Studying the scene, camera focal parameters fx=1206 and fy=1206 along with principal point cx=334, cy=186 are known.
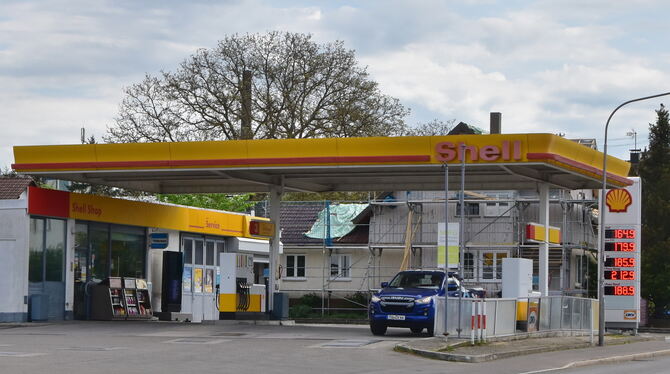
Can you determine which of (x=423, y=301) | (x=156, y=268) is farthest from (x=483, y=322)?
(x=156, y=268)

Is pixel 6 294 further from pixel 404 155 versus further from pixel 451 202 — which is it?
pixel 451 202

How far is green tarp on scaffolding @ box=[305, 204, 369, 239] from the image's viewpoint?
61281 millimetres

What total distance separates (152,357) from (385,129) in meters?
41.0

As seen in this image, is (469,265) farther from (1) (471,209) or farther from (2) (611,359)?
(2) (611,359)

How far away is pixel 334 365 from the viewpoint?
21016 mm

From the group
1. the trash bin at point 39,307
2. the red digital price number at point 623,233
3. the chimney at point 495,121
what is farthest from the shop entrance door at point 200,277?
the chimney at point 495,121

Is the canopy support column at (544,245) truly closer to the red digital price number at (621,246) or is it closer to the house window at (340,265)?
the red digital price number at (621,246)

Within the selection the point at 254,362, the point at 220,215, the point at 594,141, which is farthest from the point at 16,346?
the point at 594,141

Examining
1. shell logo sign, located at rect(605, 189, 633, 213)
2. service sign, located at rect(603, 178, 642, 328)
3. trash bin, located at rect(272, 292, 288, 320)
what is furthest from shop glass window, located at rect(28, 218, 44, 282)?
shell logo sign, located at rect(605, 189, 633, 213)

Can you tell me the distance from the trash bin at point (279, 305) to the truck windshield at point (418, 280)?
4.79 meters

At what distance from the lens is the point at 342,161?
30.5 metres

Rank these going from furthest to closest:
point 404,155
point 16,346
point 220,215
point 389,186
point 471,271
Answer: point 471,271, point 220,215, point 389,186, point 404,155, point 16,346

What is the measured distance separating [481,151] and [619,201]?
31.8ft

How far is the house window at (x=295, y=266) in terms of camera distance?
204 ft
